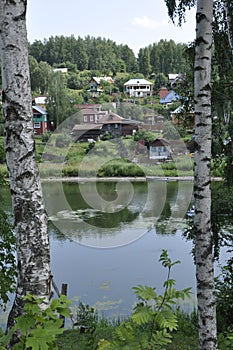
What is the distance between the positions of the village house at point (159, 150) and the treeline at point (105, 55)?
104ft

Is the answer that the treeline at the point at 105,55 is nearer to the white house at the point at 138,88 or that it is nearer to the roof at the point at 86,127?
the white house at the point at 138,88

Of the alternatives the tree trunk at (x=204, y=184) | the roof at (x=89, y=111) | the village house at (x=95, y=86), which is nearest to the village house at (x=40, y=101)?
the roof at (x=89, y=111)

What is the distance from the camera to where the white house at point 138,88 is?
4397 centimetres

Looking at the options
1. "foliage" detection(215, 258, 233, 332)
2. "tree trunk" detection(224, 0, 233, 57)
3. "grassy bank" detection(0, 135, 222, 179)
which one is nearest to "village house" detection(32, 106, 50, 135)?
"grassy bank" detection(0, 135, 222, 179)

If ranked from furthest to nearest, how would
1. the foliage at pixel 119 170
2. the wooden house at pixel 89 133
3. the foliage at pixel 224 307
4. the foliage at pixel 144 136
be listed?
1. the wooden house at pixel 89 133
2. the foliage at pixel 144 136
3. the foliage at pixel 119 170
4. the foliage at pixel 224 307

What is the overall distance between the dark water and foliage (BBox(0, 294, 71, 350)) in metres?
4.64

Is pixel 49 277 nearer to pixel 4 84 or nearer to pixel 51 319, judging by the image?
pixel 51 319

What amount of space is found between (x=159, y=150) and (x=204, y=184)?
20311 millimetres

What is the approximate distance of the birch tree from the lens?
8.46 feet

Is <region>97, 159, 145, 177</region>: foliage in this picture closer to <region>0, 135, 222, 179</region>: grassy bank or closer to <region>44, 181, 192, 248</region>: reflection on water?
<region>0, 135, 222, 179</region>: grassy bank

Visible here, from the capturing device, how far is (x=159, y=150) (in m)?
22.8

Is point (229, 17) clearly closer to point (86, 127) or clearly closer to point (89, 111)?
point (86, 127)

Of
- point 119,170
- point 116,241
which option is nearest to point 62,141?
point 119,170

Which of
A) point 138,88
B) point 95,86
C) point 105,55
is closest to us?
point 138,88
